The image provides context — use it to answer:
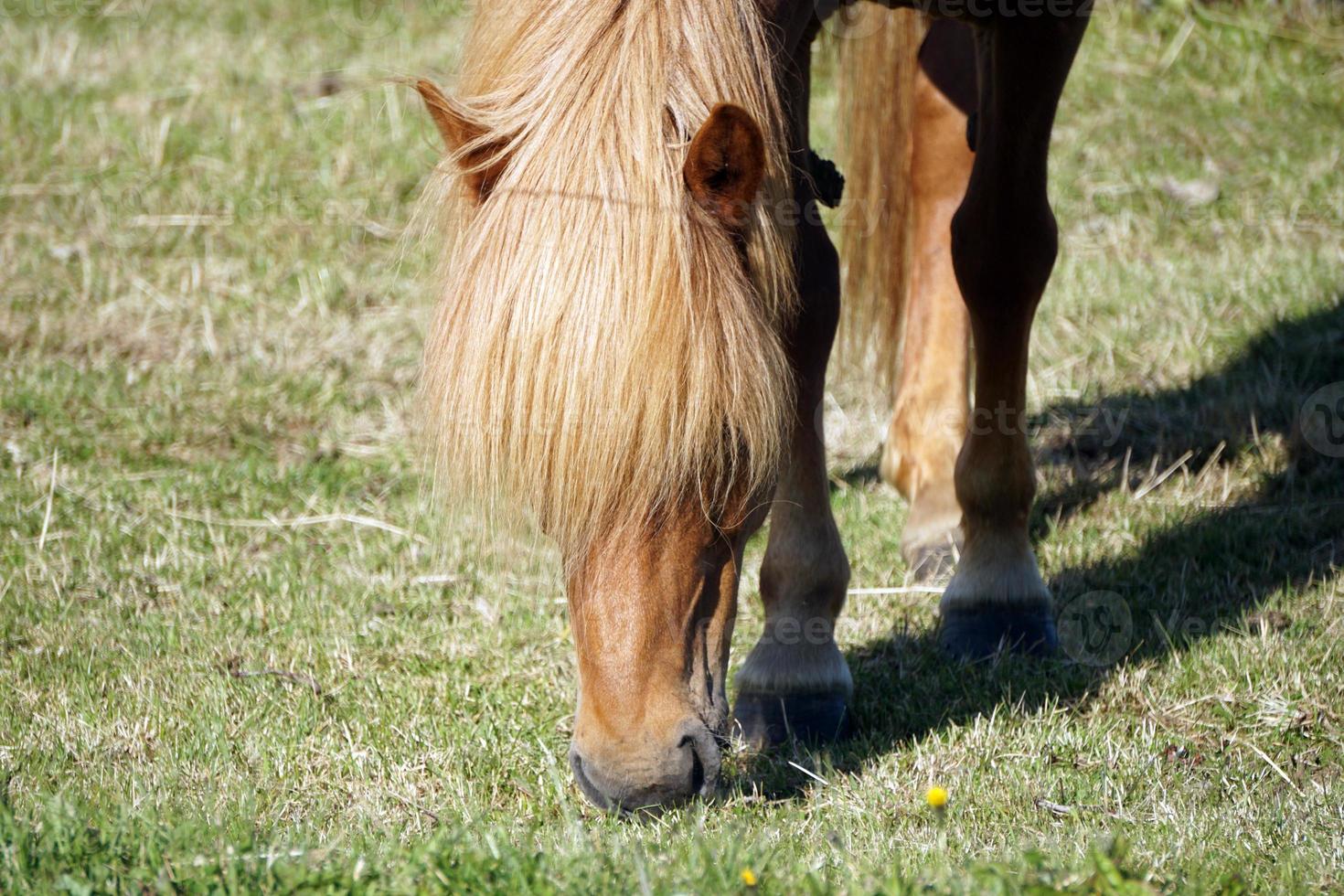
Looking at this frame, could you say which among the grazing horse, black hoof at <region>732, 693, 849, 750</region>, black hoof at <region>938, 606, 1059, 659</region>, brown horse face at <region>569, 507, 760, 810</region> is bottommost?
black hoof at <region>732, 693, 849, 750</region>

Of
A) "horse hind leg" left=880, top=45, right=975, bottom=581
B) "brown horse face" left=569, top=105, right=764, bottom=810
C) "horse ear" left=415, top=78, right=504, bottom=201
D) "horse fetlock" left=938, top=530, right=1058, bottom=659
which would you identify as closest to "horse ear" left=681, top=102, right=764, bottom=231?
"brown horse face" left=569, top=105, right=764, bottom=810

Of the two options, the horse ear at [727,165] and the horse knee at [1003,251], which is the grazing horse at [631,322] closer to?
the horse ear at [727,165]

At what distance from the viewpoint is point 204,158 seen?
232 inches

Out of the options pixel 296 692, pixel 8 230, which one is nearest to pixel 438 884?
pixel 296 692

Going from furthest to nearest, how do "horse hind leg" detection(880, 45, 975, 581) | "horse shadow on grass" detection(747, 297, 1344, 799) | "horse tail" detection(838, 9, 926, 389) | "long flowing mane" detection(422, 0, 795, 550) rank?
1. "horse tail" detection(838, 9, 926, 389)
2. "horse hind leg" detection(880, 45, 975, 581)
3. "horse shadow on grass" detection(747, 297, 1344, 799)
4. "long flowing mane" detection(422, 0, 795, 550)

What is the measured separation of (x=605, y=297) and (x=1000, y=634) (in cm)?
160

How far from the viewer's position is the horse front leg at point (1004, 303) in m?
2.83

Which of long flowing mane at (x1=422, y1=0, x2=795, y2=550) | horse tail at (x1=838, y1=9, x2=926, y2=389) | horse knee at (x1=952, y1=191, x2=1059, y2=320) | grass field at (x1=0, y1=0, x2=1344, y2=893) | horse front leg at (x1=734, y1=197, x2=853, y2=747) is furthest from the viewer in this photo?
horse tail at (x1=838, y1=9, x2=926, y2=389)

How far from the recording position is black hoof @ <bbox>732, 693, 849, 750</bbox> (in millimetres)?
2588

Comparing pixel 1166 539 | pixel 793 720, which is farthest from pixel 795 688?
pixel 1166 539

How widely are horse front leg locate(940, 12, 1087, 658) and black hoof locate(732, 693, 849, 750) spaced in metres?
0.51

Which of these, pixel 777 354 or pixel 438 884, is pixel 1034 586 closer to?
pixel 777 354

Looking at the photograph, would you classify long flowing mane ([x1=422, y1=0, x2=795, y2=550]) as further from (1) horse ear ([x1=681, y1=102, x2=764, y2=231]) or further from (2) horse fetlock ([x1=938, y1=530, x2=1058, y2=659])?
(2) horse fetlock ([x1=938, y1=530, x2=1058, y2=659])

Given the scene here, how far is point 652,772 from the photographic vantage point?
6.22 ft
